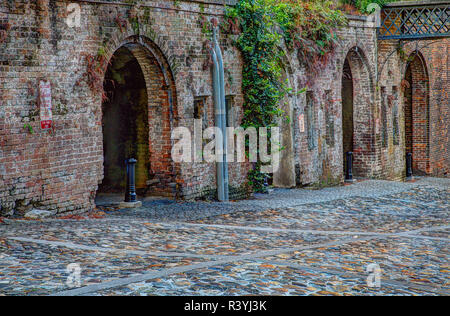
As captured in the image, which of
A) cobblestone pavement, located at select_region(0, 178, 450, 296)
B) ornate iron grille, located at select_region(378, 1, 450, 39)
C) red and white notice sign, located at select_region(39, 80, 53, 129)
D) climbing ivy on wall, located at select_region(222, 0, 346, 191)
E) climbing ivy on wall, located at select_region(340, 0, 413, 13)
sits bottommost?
cobblestone pavement, located at select_region(0, 178, 450, 296)

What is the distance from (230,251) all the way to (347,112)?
14.2 meters

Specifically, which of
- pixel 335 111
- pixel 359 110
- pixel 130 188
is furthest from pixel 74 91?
pixel 359 110

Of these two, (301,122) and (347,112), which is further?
(347,112)

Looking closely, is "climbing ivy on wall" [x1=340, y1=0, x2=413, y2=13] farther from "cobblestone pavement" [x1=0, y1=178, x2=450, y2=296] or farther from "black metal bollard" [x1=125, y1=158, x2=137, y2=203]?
"black metal bollard" [x1=125, y1=158, x2=137, y2=203]

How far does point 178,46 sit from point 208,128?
1.89m

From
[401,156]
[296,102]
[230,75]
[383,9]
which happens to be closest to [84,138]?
[230,75]

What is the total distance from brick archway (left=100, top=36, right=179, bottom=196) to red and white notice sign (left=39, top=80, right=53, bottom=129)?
2.74 meters

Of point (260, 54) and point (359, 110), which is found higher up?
point (260, 54)

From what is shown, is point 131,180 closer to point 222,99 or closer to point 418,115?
point 222,99

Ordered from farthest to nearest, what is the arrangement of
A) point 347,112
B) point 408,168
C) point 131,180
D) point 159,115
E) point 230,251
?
point 408,168
point 347,112
point 159,115
point 131,180
point 230,251

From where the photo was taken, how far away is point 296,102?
1844 centimetres

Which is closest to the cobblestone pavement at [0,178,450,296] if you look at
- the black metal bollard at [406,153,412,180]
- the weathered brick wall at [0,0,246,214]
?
the weathered brick wall at [0,0,246,214]

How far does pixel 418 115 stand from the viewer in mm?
27109

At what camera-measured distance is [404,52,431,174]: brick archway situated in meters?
26.8
